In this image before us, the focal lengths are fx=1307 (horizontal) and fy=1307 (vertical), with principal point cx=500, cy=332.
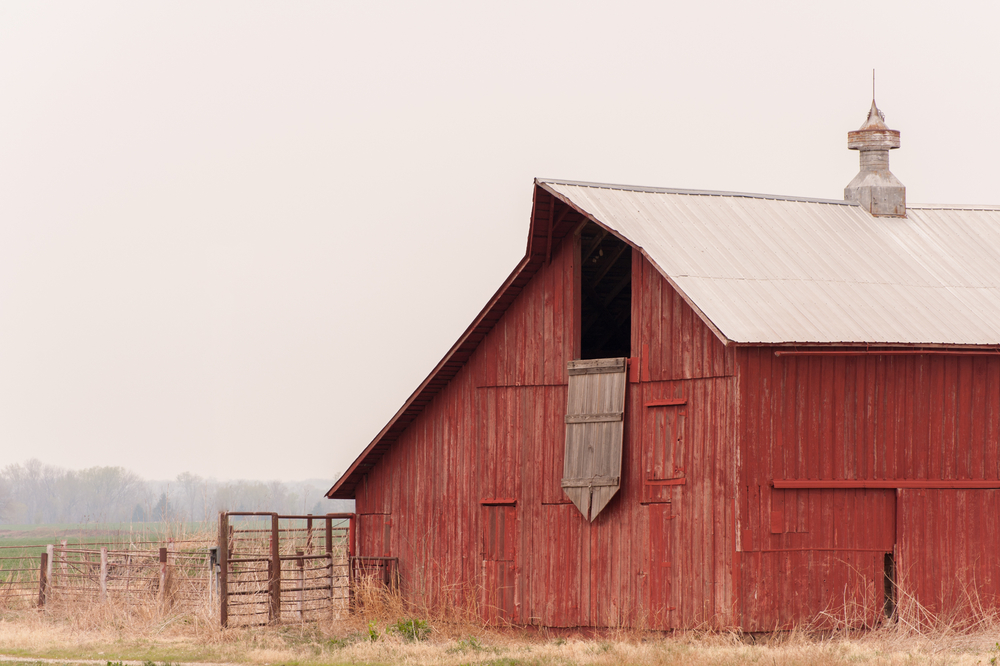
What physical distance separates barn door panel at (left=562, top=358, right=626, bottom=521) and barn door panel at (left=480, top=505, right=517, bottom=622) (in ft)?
5.32

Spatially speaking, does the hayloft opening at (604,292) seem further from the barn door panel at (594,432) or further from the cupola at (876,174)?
the cupola at (876,174)

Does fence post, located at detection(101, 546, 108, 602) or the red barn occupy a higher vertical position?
the red barn

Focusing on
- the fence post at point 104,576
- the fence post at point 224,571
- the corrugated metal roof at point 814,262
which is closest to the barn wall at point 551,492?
the corrugated metal roof at point 814,262

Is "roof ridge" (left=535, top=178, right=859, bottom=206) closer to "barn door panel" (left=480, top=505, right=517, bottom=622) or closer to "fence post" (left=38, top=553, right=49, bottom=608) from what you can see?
"barn door panel" (left=480, top=505, right=517, bottom=622)

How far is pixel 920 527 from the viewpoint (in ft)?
63.8

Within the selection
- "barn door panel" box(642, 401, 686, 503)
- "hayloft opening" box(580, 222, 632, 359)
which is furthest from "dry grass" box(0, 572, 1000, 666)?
"hayloft opening" box(580, 222, 632, 359)

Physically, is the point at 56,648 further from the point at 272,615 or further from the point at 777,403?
the point at 777,403

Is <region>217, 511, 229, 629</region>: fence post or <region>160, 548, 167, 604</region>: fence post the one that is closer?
<region>217, 511, 229, 629</region>: fence post

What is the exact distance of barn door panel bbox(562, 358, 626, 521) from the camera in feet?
68.4

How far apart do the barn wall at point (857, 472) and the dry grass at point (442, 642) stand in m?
0.56

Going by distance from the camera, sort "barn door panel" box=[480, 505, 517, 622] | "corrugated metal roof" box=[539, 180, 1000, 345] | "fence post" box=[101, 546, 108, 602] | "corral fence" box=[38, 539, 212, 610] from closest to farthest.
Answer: "corrugated metal roof" box=[539, 180, 1000, 345], "barn door panel" box=[480, 505, 517, 622], "corral fence" box=[38, 539, 212, 610], "fence post" box=[101, 546, 108, 602]

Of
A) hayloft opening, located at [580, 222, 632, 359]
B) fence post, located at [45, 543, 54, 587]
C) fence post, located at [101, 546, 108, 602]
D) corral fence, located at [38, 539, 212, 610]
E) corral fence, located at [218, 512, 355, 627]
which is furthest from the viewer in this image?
fence post, located at [45, 543, 54, 587]

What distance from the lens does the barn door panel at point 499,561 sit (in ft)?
73.8

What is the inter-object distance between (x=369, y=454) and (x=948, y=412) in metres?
11.0
